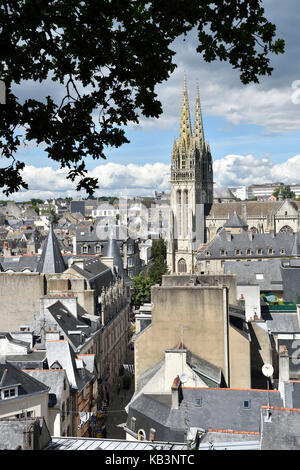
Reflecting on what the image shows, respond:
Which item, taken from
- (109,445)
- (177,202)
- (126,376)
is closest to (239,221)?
(177,202)

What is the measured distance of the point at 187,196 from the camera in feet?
382

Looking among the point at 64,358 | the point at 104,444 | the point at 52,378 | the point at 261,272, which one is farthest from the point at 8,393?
the point at 261,272

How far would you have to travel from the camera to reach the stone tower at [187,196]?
366 feet

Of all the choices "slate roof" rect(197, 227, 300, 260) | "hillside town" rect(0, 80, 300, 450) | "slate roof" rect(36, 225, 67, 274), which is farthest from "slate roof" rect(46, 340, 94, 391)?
"slate roof" rect(197, 227, 300, 260)

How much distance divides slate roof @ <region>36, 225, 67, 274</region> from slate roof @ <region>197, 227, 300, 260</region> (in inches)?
1280

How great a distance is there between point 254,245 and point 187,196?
137ft

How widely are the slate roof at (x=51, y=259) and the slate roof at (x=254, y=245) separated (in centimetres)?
3251

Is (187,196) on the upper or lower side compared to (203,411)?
upper

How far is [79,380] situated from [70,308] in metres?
8.62

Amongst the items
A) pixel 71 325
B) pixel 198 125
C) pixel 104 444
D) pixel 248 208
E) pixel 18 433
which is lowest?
pixel 104 444

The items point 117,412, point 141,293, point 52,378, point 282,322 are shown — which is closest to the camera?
point 52,378

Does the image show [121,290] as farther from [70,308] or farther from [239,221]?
[239,221]

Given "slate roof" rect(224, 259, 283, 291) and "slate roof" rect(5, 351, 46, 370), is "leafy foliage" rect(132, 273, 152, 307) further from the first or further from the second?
"slate roof" rect(5, 351, 46, 370)

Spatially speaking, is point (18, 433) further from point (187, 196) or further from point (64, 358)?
point (187, 196)
